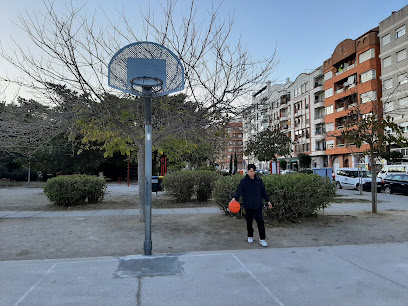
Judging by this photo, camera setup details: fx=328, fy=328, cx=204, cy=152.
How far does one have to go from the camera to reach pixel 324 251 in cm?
536

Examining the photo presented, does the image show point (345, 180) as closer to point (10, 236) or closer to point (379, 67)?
point (379, 67)

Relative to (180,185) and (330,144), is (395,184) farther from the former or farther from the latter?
(330,144)

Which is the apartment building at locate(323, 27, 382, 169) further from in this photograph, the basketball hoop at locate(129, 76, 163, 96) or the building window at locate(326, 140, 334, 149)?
the basketball hoop at locate(129, 76, 163, 96)

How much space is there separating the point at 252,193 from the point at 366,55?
138ft

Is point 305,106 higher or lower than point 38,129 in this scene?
higher

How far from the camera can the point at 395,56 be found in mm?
36906

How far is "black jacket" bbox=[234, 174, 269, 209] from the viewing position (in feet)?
20.1

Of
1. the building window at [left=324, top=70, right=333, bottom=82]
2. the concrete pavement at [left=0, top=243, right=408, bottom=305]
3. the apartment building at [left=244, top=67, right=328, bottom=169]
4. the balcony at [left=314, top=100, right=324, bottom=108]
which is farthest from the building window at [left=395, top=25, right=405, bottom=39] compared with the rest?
the concrete pavement at [left=0, top=243, right=408, bottom=305]

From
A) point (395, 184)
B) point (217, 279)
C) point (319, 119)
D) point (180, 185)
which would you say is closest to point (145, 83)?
point (217, 279)

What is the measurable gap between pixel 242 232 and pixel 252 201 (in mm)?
1289

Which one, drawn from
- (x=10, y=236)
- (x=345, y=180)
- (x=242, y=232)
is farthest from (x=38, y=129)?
(x=345, y=180)

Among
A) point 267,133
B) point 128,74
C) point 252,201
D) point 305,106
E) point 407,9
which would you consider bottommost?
point 252,201

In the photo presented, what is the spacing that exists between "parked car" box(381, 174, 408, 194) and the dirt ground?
41.4 ft

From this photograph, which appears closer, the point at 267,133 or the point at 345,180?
the point at 345,180
